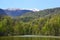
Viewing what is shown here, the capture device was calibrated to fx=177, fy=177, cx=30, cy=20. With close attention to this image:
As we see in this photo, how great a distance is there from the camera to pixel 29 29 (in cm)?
14388

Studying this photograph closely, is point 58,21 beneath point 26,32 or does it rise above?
above

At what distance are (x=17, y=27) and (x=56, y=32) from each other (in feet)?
104

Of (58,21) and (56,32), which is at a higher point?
(58,21)

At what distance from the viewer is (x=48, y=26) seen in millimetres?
119000

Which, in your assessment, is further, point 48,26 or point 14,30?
point 14,30

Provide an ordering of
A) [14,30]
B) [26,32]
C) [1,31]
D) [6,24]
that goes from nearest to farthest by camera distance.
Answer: [1,31] → [6,24] → [14,30] → [26,32]

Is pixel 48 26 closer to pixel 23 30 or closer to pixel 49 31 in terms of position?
pixel 49 31

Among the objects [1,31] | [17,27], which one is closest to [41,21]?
[17,27]

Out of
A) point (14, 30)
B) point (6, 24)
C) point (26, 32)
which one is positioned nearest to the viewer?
point (6, 24)

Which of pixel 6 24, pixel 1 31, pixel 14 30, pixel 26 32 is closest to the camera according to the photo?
pixel 1 31

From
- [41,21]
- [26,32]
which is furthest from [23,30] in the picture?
[41,21]

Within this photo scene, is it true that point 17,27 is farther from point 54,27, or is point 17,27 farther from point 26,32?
point 54,27

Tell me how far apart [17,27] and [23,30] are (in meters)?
6.43

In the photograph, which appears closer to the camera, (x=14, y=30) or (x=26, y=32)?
(x=14, y=30)
